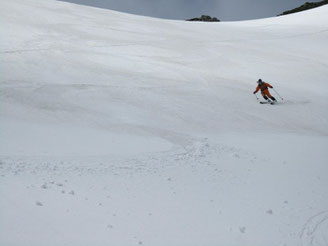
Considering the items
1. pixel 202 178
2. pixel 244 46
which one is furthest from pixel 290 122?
pixel 244 46

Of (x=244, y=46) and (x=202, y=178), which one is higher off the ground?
(x=244, y=46)

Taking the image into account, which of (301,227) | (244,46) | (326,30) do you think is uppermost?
(326,30)

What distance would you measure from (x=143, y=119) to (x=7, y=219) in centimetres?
570

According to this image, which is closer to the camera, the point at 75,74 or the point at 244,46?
the point at 75,74

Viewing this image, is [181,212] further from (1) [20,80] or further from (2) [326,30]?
(2) [326,30]

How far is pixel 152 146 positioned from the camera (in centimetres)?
784

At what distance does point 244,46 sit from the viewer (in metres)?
23.0

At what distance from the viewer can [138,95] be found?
11.7 m

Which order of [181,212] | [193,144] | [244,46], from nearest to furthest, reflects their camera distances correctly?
→ [181,212] < [193,144] < [244,46]

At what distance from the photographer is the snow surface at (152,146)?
15.8 ft

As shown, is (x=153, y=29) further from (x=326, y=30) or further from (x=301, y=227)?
(x=301, y=227)

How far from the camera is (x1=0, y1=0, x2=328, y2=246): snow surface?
482 cm

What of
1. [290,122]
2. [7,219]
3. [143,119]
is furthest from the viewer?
[290,122]

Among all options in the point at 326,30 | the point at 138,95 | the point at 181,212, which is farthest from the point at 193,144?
the point at 326,30
